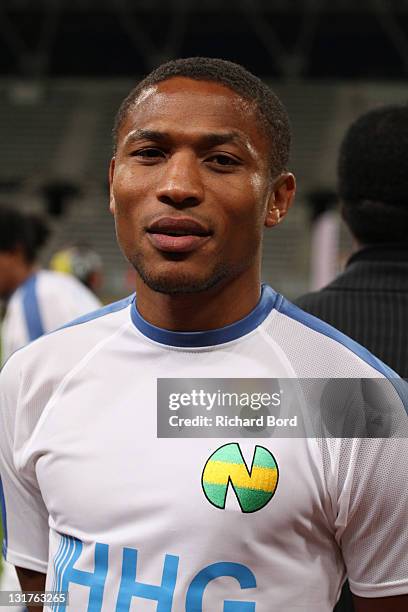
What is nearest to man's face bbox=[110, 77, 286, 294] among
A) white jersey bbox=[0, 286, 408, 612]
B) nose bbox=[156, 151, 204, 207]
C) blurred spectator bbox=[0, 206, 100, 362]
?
nose bbox=[156, 151, 204, 207]

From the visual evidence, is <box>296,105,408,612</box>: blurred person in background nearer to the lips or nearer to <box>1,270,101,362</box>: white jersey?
the lips

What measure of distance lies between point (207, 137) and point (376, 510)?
22.8 inches

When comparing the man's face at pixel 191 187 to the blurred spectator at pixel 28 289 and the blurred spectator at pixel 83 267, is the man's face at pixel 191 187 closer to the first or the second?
the blurred spectator at pixel 28 289

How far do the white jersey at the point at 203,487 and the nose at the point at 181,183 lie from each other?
21cm

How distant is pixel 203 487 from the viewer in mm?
1268

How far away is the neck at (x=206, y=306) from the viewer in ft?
4.43

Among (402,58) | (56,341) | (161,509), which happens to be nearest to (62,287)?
(56,341)

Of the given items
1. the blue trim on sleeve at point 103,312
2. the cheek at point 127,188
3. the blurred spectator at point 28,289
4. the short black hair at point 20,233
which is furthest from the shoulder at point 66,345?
the short black hair at point 20,233

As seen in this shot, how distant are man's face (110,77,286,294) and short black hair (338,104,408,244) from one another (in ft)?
1.50

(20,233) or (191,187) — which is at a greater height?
(20,233)

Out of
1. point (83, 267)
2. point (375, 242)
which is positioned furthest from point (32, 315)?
point (375, 242)

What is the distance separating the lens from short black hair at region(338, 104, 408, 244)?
1724mm

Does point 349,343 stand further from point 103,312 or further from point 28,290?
point 28,290

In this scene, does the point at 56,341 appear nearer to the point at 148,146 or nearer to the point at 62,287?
the point at 148,146
